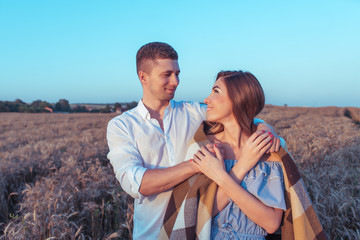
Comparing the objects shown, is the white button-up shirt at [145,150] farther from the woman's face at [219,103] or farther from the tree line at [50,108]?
the tree line at [50,108]


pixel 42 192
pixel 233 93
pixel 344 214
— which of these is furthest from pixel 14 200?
pixel 344 214

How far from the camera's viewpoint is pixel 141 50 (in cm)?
300

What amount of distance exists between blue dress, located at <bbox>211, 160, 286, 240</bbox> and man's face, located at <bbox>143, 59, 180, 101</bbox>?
1.16 metres

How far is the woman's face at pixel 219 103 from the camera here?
2264mm

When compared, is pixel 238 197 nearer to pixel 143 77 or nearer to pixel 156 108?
pixel 156 108

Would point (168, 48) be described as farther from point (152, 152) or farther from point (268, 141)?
point (268, 141)

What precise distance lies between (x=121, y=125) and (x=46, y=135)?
11.9 m

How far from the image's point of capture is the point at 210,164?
6.56ft

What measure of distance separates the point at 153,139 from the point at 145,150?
13cm

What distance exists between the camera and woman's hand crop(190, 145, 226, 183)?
1973 millimetres

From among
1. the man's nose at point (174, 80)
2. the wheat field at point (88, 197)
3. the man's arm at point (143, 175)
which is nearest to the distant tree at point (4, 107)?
the wheat field at point (88, 197)

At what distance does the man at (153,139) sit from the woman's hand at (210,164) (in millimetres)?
81

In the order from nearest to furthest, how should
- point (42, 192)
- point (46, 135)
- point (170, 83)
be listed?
point (170, 83) → point (42, 192) → point (46, 135)

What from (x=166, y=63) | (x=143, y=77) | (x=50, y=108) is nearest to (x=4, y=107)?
(x=50, y=108)
